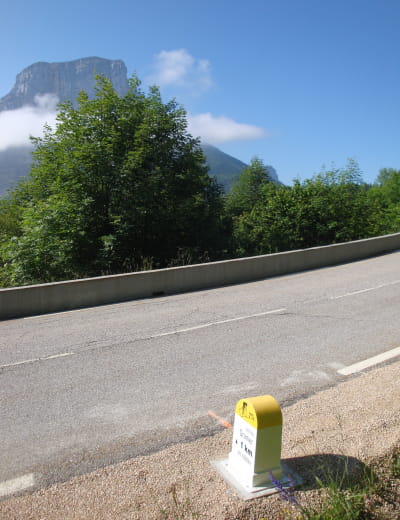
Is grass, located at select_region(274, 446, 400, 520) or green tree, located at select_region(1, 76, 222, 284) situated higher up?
green tree, located at select_region(1, 76, 222, 284)

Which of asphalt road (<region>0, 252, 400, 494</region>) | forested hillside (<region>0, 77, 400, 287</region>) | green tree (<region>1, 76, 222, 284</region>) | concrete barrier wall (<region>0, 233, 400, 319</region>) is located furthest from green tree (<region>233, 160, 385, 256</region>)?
asphalt road (<region>0, 252, 400, 494</region>)

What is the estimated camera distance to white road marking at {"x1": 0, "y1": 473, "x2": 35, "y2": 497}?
343 cm

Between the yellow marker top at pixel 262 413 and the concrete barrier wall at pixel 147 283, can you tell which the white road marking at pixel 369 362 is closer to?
the yellow marker top at pixel 262 413

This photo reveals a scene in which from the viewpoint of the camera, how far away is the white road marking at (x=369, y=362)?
5.82 m

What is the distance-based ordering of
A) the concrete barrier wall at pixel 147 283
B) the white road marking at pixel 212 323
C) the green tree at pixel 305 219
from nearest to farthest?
the white road marking at pixel 212 323 < the concrete barrier wall at pixel 147 283 < the green tree at pixel 305 219

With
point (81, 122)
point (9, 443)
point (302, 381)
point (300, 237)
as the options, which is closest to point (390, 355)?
point (302, 381)

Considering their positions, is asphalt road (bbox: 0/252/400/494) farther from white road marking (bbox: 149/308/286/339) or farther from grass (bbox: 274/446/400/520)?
grass (bbox: 274/446/400/520)

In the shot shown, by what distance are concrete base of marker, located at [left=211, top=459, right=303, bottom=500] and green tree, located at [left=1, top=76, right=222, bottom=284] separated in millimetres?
14734

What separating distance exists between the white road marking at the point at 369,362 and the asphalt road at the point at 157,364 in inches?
5.0

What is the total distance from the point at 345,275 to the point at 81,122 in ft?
47.8

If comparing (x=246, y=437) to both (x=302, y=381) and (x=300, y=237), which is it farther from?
(x=300, y=237)

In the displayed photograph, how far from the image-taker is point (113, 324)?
8.82 m

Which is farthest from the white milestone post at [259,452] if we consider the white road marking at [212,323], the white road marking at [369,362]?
the white road marking at [212,323]

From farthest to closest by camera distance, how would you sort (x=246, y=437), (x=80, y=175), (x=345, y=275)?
(x=80, y=175) < (x=345, y=275) < (x=246, y=437)
